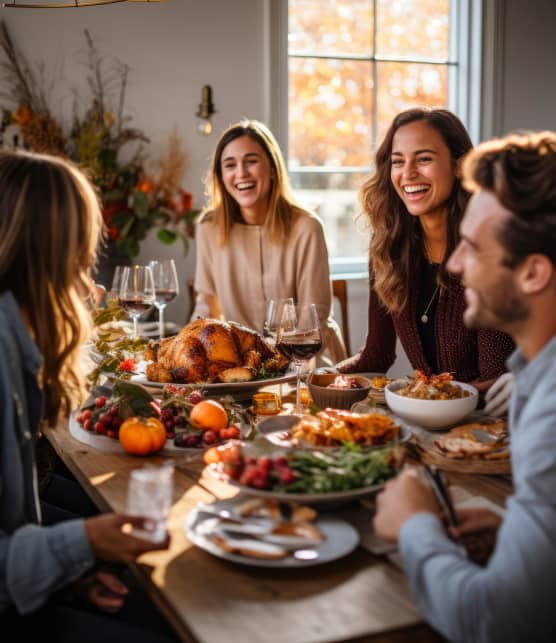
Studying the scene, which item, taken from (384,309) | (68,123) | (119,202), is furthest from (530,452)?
(68,123)

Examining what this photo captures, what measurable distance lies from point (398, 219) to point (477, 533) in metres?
1.55

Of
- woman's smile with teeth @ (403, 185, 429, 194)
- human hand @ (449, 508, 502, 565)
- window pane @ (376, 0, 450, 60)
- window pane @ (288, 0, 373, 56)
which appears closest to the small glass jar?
human hand @ (449, 508, 502, 565)

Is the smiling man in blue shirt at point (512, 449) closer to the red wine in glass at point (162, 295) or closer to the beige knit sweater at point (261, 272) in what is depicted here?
the red wine in glass at point (162, 295)

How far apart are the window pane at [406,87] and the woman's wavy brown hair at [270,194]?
169cm

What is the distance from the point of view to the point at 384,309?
2557mm

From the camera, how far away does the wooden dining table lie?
3.03 ft

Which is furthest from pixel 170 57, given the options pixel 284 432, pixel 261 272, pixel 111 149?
pixel 284 432

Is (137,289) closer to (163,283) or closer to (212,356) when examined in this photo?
(163,283)

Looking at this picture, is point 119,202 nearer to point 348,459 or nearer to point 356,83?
point 356,83

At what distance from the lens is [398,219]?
8.21 ft

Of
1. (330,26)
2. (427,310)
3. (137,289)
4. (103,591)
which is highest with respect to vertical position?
(330,26)

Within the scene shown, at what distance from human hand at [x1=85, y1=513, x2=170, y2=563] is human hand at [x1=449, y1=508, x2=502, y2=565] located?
1.35 ft

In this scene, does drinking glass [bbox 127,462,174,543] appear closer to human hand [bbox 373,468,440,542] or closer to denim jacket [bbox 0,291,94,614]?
denim jacket [bbox 0,291,94,614]

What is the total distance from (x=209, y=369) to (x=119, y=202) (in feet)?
6.90
